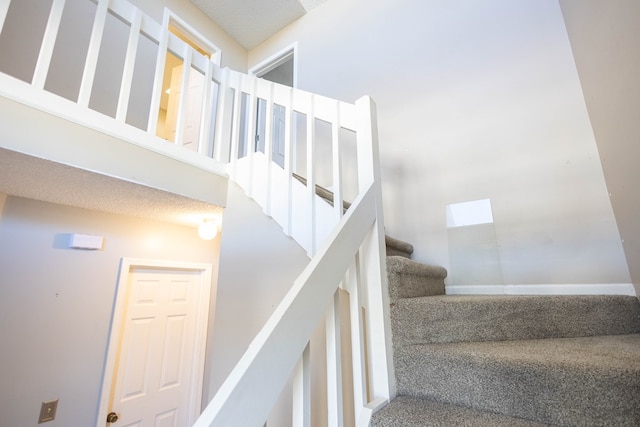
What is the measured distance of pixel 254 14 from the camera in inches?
145

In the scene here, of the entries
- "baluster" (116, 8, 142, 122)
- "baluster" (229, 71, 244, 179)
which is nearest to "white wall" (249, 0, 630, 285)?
"baluster" (229, 71, 244, 179)

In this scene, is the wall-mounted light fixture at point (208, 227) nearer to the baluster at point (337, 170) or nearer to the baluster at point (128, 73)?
the baluster at point (128, 73)

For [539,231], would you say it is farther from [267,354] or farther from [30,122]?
[30,122]

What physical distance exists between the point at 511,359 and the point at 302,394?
0.62 m

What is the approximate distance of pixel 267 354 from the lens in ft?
1.96

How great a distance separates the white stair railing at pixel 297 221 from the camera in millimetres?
620

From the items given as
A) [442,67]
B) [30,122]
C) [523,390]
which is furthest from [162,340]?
[442,67]

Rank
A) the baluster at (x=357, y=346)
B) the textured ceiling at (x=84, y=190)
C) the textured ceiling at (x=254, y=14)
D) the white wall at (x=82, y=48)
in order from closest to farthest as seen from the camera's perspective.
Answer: the baluster at (x=357, y=346) < the textured ceiling at (x=84, y=190) < the white wall at (x=82, y=48) < the textured ceiling at (x=254, y=14)

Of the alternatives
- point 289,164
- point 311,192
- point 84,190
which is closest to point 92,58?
point 84,190

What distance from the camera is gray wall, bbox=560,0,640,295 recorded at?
1.19 m

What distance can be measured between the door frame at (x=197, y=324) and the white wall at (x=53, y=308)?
0.05 metres

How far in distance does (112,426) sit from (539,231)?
11.3 feet

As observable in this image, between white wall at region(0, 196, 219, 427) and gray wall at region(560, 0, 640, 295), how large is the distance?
11.0 ft

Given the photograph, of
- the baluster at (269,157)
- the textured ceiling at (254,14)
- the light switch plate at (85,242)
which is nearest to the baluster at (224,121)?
the baluster at (269,157)
